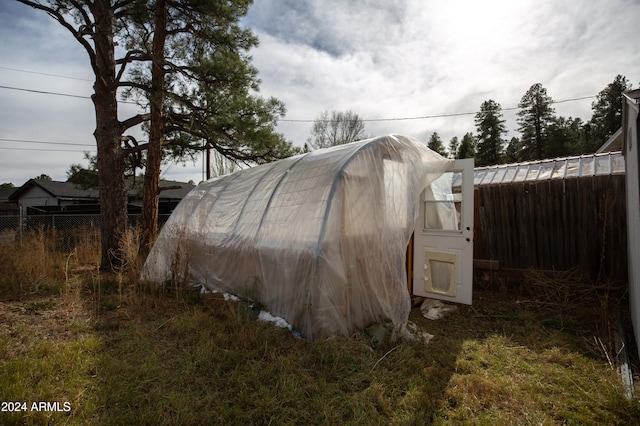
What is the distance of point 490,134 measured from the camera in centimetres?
2631

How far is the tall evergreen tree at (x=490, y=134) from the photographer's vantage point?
26.0m

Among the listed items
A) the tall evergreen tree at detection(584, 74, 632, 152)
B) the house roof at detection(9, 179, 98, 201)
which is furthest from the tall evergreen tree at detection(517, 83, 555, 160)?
the house roof at detection(9, 179, 98, 201)

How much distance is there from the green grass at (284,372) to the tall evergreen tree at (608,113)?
76.1 feet

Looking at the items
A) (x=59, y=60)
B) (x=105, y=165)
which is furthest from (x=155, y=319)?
(x=59, y=60)

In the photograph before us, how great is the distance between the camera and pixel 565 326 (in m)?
3.73

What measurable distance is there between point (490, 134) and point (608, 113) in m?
7.47

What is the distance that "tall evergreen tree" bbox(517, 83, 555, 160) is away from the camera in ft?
83.0

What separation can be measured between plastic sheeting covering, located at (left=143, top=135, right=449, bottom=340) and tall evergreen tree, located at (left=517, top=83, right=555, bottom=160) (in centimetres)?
2719

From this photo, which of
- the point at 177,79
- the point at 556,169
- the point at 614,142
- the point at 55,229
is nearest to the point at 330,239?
the point at 556,169

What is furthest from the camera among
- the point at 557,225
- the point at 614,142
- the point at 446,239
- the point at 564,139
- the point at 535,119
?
the point at 535,119

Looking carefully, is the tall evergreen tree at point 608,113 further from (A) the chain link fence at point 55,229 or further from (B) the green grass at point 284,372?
(A) the chain link fence at point 55,229

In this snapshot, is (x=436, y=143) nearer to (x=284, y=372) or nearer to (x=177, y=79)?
(x=177, y=79)

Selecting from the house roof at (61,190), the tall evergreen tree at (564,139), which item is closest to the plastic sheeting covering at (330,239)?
the house roof at (61,190)

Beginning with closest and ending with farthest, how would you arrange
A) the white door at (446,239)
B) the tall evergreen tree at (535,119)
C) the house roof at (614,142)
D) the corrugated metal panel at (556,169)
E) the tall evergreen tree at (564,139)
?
the white door at (446,239) < the corrugated metal panel at (556,169) < the house roof at (614,142) < the tall evergreen tree at (564,139) < the tall evergreen tree at (535,119)
